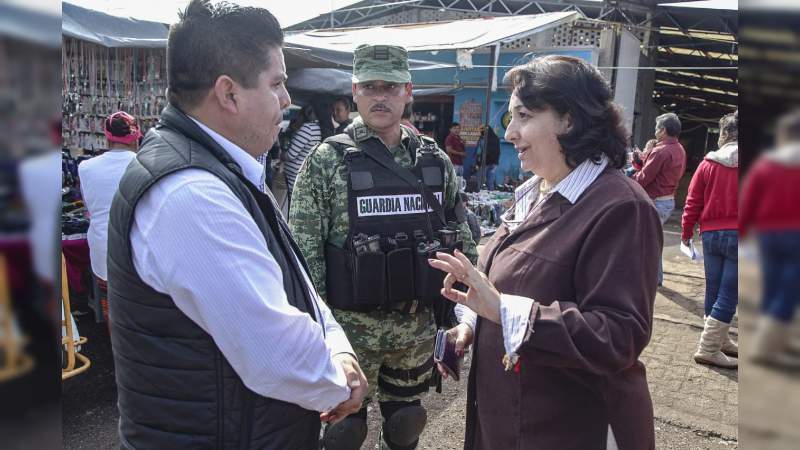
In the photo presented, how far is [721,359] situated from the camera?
438 centimetres

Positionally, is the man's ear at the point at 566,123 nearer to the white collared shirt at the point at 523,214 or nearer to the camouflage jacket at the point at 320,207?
the white collared shirt at the point at 523,214

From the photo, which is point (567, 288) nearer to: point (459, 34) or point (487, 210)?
point (487, 210)

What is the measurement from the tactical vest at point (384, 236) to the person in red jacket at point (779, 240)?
2.02 m

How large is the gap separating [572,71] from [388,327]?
134 cm

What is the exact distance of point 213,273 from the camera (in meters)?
1.15

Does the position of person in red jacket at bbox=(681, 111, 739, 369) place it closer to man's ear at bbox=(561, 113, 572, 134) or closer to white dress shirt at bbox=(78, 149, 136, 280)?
man's ear at bbox=(561, 113, 572, 134)

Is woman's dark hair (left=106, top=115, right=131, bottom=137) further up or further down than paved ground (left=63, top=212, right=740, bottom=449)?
further up

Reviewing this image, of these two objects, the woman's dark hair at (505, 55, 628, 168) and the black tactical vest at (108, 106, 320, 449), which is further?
the woman's dark hair at (505, 55, 628, 168)

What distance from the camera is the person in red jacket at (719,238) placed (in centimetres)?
421

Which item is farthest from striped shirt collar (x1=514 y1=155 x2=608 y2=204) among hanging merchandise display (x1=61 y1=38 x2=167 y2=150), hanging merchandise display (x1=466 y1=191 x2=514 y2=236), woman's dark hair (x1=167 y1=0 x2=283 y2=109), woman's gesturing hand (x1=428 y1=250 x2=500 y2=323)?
hanging merchandise display (x1=466 y1=191 x2=514 y2=236)

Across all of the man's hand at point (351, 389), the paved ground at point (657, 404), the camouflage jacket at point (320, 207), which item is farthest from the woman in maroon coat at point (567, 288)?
the paved ground at point (657, 404)

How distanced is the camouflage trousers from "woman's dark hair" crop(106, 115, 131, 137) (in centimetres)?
228

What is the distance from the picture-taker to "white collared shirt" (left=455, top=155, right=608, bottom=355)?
145 cm

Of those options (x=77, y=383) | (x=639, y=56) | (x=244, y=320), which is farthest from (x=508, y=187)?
(x=244, y=320)
